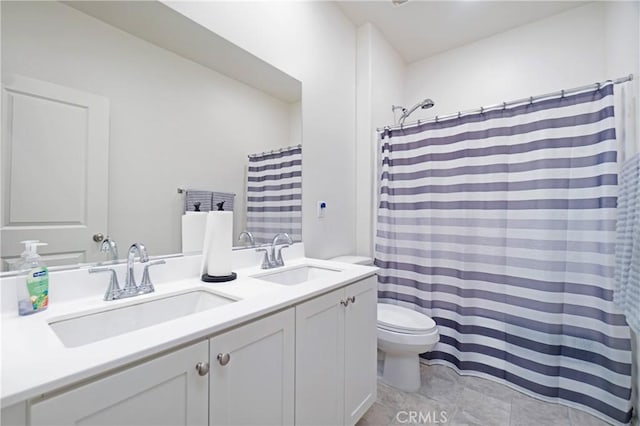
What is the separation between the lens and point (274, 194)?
1.71 metres

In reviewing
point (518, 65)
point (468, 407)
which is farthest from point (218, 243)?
point (518, 65)

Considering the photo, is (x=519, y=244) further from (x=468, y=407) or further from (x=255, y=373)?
(x=255, y=373)

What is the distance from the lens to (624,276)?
1.24 m

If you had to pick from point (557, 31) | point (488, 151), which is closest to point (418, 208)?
point (488, 151)

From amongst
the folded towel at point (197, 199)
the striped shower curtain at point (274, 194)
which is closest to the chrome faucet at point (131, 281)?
the folded towel at point (197, 199)

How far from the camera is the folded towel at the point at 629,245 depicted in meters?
1.14

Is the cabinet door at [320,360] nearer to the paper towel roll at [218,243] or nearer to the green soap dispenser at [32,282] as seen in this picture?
the paper towel roll at [218,243]

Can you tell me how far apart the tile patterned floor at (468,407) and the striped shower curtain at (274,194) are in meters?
1.11

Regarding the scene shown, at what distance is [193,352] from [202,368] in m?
0.05

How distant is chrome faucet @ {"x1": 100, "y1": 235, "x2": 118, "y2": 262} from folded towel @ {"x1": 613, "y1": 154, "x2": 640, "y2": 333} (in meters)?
2.01

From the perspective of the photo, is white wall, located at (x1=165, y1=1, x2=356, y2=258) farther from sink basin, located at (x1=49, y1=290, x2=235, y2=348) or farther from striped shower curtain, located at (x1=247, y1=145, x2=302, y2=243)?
sink basin, located at (x1=49, y1=290, x2=235, y2=348)

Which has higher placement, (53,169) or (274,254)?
(53,169)

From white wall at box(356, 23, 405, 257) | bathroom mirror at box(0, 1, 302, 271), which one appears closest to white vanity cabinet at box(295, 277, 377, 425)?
bathroom mirror at box(0, 1, 302, 271)

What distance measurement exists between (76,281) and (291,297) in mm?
734
